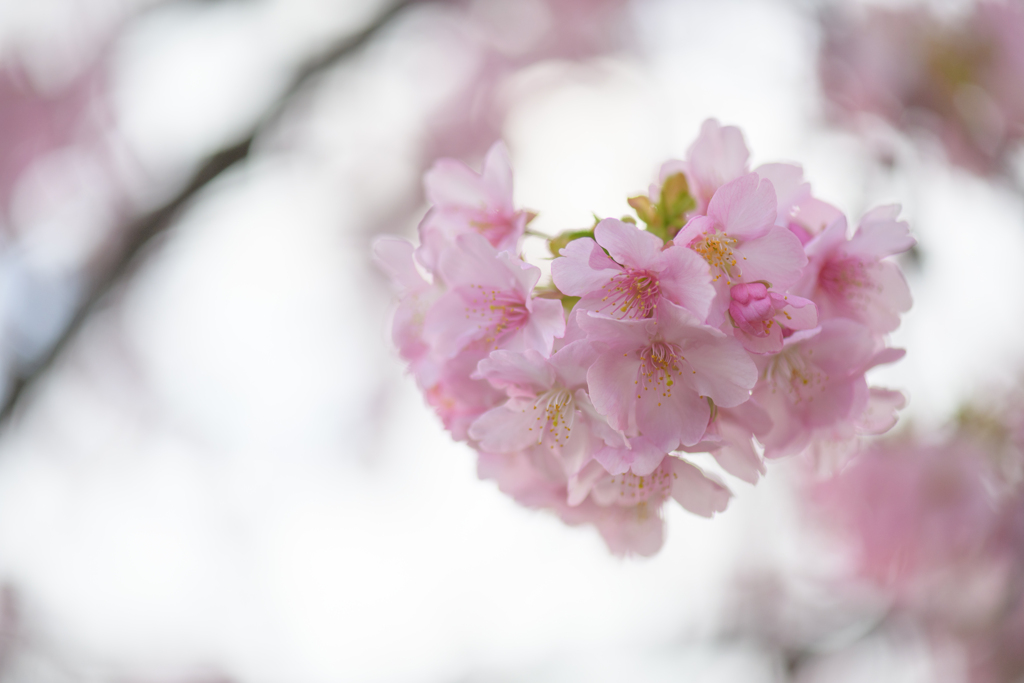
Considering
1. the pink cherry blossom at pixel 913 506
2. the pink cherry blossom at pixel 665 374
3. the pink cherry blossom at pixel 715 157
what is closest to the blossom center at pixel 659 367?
the pink cherry blossom at pixel 665 374

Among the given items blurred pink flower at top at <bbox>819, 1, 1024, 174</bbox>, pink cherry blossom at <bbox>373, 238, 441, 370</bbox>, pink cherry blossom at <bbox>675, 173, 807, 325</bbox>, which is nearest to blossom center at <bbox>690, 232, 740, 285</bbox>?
pink cherry blossom at <bbox>675, 173, 807, 325</bbox>

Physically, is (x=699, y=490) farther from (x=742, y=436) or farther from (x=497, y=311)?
(x=497, y=311)

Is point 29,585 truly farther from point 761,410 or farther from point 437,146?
point 761,410

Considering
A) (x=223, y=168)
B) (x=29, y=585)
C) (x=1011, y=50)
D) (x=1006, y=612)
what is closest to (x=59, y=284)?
(x=223, y=168)

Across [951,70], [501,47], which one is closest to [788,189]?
[951,70]

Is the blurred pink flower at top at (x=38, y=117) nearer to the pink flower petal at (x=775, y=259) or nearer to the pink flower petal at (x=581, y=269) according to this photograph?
the pink flower petal at (x=581, y=269)
